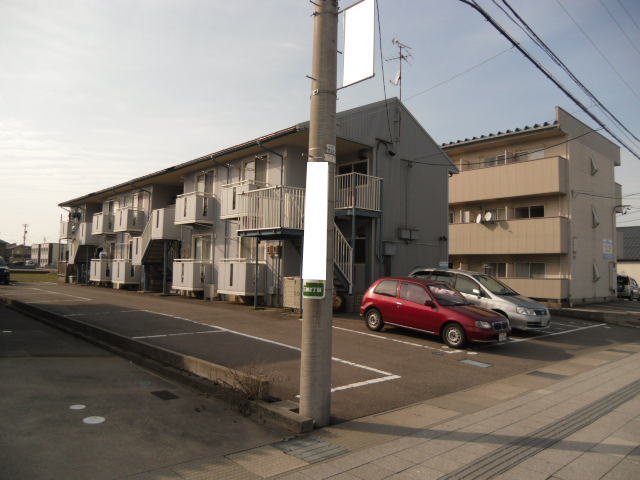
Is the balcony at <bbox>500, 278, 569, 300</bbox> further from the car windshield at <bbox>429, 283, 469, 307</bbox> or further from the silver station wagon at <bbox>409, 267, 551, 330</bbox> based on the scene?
the car windshield at <bbox>429, 283, 469, 307</bbox>

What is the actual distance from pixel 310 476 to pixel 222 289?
14.9 m

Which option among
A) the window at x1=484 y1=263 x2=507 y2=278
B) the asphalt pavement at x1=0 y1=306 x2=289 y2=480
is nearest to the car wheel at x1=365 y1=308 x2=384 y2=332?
the asphalt pavement at x1=0 y1=306 x2=289 y2=480

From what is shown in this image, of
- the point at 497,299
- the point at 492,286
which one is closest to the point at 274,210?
the point at 492,286

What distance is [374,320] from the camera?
12.1 metres

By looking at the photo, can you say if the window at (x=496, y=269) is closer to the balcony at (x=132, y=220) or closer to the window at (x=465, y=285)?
the window at (x=465, y=285)

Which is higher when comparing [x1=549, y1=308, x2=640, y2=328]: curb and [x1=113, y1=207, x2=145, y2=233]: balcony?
[x1=113, y1=207, x2=145, y2=233]: balcony

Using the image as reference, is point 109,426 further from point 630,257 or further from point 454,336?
point 630,257

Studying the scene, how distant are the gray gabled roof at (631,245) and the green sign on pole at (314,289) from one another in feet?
140

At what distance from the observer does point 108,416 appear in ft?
17.3

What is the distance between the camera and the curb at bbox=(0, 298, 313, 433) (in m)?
5.17

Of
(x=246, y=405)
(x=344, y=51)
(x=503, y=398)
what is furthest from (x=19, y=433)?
(x=503, y=398)

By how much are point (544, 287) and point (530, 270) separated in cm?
169

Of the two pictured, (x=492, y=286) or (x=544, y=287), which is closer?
(x=492, y=286)

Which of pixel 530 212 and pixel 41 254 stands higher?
pixel 530 212
